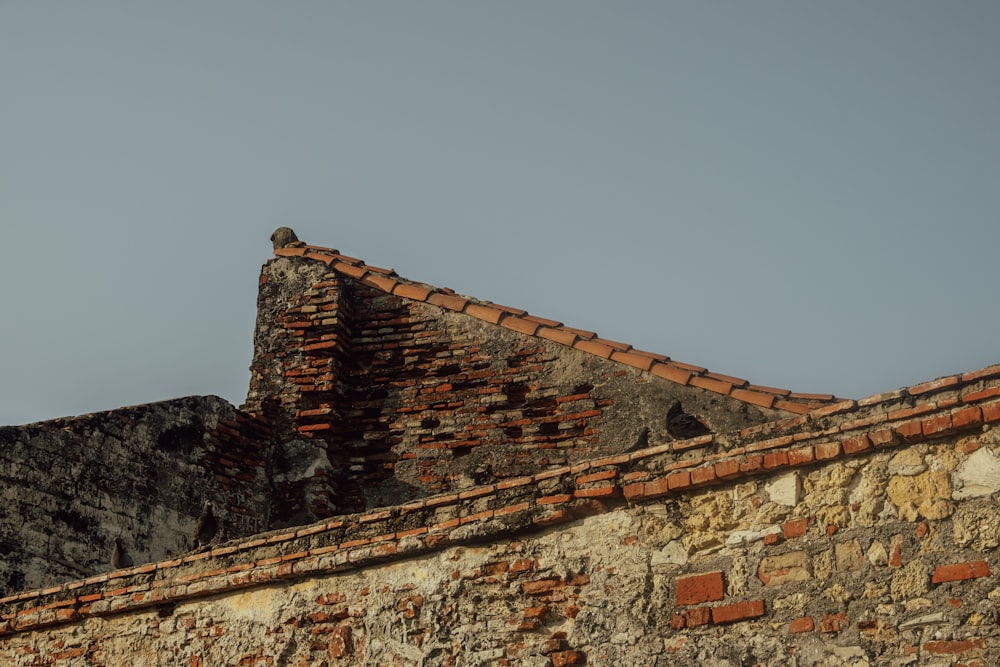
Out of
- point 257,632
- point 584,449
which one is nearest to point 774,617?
point 257,632

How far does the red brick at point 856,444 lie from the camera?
6160 millimetres

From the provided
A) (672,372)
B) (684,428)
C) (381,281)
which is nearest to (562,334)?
(672,372)

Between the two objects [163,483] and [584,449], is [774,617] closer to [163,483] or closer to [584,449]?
[584,449]

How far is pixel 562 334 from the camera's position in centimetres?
1072

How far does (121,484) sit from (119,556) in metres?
0.81

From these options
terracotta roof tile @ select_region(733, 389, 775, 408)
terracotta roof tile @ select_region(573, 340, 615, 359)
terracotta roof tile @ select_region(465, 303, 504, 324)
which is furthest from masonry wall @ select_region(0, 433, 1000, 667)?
terracotta roof tile @ select_region(465, 303, 504, 324)

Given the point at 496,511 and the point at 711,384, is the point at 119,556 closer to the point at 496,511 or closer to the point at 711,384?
the point at 496,511

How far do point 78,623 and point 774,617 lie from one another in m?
4.63

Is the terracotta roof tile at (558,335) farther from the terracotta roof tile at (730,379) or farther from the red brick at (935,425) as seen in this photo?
the red brick at (935,425)

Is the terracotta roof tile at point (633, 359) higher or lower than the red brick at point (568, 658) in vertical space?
higher

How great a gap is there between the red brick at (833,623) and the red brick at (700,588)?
535 mm

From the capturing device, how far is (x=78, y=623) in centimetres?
816

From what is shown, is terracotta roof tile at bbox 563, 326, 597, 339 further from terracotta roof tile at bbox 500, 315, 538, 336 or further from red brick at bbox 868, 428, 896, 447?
red brick at bbox 868, 428, 896, 447

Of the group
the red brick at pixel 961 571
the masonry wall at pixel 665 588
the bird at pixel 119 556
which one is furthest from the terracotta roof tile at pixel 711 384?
the bird at pixel 119 556
